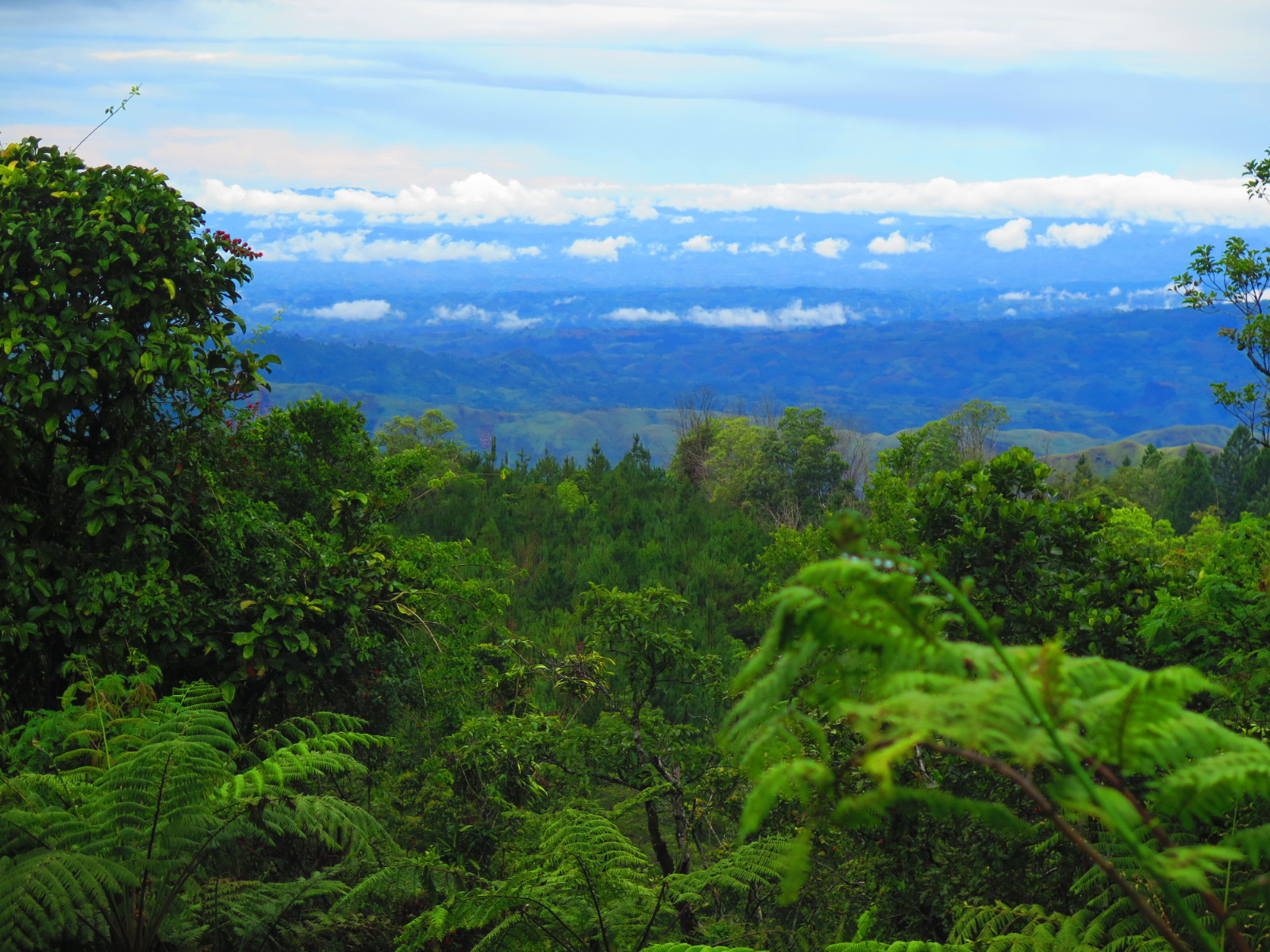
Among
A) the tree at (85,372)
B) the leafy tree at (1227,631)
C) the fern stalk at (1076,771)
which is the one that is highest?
the tree at (85,372)

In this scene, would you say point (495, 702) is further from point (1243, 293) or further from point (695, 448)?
point (695, 448)

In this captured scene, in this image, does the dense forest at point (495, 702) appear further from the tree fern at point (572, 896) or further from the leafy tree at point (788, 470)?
the leafy tree at point (788, 470)

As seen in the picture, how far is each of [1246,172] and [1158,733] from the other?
1116 cm

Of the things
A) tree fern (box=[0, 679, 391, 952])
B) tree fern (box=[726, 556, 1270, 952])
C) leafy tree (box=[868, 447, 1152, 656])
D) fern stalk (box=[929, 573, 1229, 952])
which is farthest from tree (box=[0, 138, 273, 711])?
fern stalk (box=[929, 573, 1229, 952])

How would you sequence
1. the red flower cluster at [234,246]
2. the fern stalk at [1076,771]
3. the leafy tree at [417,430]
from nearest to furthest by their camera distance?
the fern stalk at [1076,771], the red flower cluster at [234,246], the leafy tree at [417,430]

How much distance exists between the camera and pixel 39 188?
6.60m

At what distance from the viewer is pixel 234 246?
7.20m

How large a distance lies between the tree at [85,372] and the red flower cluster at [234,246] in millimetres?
29

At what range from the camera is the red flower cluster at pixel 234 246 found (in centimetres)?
696

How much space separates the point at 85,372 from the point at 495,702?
685 cm

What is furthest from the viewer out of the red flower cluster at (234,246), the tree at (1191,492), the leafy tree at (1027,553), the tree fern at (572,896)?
the tree at (1191,492)

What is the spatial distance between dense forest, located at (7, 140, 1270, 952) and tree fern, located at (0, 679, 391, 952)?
19 mm

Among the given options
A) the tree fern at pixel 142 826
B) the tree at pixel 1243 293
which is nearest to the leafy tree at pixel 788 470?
the tree at pixel 1243 293

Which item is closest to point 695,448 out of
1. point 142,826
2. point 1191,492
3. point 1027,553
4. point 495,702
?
point 1191,492
